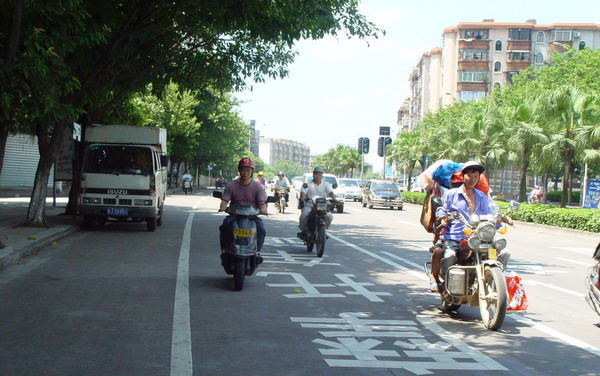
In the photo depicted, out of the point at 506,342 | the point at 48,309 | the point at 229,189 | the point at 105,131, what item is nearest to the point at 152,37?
the point at 105,131

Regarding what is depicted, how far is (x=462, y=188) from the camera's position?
7.21 m

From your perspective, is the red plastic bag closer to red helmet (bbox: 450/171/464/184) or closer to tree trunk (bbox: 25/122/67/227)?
red helmet (bbox: 450/171/464/184)

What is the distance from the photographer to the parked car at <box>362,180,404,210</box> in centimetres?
3672

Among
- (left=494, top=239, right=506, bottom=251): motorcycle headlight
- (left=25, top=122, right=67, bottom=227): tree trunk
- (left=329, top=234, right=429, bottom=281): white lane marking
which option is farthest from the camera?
(left=25, top=122, right=67, bottom=227): tree trunk

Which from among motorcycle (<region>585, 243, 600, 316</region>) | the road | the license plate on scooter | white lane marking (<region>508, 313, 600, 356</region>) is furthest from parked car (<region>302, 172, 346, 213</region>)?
motorcycle (<region>585, 243, 600, 316</region>)

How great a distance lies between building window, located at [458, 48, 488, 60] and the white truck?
77.1 metres

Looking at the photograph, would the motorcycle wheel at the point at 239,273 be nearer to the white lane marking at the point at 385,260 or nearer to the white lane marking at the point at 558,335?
the white lane marking at the point at 385,260

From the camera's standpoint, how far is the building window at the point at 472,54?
8906cm

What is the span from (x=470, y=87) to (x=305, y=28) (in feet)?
256

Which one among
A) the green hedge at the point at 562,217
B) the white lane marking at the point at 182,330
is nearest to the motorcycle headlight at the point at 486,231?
the white lane marking at the point at 182,330

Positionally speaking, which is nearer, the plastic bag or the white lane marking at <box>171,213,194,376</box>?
the white lane marking at <box>171,213,194,376</box>

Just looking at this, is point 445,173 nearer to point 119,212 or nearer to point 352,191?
point 119,212

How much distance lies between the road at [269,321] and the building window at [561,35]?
8390 cm

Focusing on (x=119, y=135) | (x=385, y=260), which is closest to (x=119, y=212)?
(x=119, y=135)
